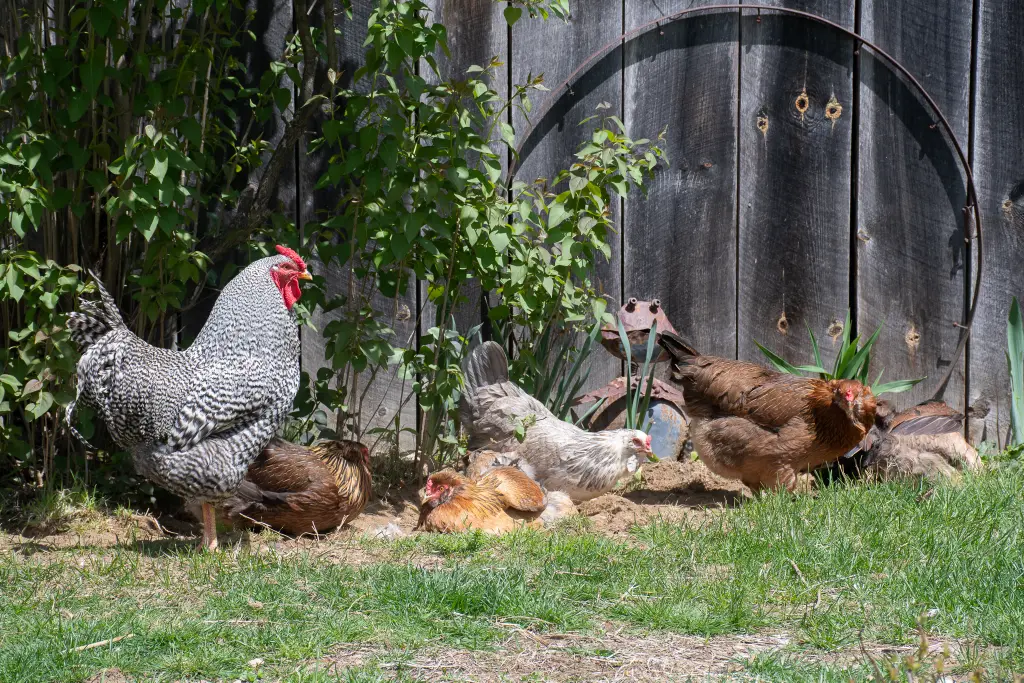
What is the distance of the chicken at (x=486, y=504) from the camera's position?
4891 millimetres

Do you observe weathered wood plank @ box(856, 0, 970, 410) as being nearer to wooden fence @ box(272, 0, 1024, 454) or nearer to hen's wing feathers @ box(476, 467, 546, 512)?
wooden fence @ box(272, 0, 1024, 454)

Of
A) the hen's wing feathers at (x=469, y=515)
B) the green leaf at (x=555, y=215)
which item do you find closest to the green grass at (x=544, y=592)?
the hen's wing feathers at (x=469, y=515)

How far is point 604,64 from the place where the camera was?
6.18m

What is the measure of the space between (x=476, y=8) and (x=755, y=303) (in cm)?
257

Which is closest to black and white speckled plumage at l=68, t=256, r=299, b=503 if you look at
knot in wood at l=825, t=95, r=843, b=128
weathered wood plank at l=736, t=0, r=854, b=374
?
weathered wood plank at l=736, t=0, r=854, b=374

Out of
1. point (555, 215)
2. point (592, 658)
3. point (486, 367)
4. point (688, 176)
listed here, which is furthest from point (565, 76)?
point (592, 658)

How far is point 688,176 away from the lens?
632cm

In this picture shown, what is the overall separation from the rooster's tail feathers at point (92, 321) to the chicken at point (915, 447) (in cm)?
399

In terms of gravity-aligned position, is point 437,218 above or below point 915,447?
above

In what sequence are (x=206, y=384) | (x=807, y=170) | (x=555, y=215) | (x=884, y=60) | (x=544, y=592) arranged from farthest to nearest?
(x=807, y=170), (x=884, y=60), (x=555, y=215), (x=206, y=384), (x=544, y=592)

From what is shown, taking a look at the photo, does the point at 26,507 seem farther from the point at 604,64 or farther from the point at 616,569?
the point at 604,64

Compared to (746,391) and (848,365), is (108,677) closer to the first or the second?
(746,391)

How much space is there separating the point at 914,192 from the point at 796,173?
745 millimetres

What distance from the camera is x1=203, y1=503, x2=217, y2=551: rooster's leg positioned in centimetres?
462
